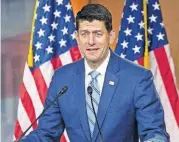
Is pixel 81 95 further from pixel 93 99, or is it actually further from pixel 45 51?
pixel 45 51

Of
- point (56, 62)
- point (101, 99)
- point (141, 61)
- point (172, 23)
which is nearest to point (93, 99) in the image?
point (101, 99)

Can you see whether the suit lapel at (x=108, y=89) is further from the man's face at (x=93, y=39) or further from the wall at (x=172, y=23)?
the wall at (x=172, y=23)

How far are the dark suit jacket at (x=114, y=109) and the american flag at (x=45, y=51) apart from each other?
5.03ft

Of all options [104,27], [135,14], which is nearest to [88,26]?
[104,27]

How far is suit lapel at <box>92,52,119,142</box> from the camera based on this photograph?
6.00ft

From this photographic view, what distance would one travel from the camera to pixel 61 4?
351 cm

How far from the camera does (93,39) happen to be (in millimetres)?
1808

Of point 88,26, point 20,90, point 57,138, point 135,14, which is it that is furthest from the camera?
point 20,90

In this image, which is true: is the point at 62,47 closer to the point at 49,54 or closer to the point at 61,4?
the point at 49,54

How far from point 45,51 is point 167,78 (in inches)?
36.5

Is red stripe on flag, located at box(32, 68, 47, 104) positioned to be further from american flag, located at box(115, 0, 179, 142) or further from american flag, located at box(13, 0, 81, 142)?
american flag, located at box(115, 0, 179, 142)

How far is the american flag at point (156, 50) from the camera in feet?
11.1

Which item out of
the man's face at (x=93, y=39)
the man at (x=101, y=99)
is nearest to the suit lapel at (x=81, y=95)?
the man at (x=101, y=99)

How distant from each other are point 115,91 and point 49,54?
167 centimetres
